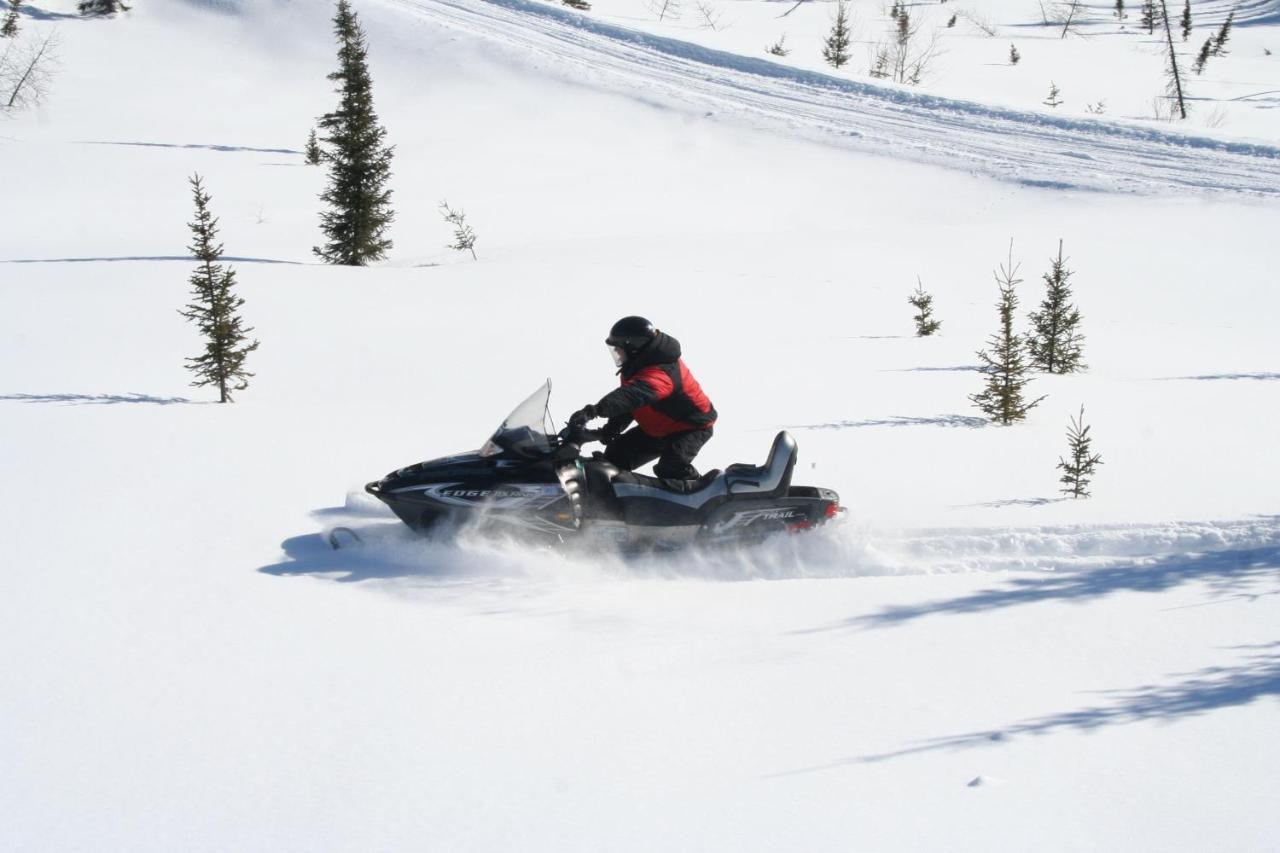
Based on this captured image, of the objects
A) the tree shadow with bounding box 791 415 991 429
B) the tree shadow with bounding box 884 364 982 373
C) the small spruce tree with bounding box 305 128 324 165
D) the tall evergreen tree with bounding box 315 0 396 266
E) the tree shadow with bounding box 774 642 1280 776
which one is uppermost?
the small spruce tree with bounding box 305 128 324 165

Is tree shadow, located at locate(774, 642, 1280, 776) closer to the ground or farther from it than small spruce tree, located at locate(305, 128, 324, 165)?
closer to the ground

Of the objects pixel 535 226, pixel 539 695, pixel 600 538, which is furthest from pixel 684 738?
pixel 535 226

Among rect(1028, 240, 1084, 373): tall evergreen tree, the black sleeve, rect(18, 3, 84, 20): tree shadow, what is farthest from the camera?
rect(18, 3, 84, 20): tree shadow

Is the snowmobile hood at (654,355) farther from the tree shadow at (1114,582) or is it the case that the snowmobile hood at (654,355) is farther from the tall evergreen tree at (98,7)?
the tall evergreen tree at (98,7)

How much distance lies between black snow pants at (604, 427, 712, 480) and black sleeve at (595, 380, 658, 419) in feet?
1.71

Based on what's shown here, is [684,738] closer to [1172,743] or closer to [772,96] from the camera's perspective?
[1172,743]

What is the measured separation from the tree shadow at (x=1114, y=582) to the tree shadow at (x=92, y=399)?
288 inches

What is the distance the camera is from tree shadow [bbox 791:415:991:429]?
947 centimetres

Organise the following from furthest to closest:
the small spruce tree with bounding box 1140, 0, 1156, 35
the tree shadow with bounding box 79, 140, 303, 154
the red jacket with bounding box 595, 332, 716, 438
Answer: the small spruce tree with bounding box 1140, 0, 1156, 35 < the tree shadow with bounding box 79, 140, 303, 154 < the red jacket with bounding box 595, 332, 716, 438

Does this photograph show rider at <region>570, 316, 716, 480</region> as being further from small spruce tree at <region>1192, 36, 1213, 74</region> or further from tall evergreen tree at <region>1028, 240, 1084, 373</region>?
small spruce tree at <region>1192, 36, 1213, 74</region>

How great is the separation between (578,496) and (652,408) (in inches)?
31.0

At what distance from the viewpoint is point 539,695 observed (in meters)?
4.33

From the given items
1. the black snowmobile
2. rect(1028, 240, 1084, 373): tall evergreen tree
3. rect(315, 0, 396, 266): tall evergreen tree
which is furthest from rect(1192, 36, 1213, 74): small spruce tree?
the black snowmobile

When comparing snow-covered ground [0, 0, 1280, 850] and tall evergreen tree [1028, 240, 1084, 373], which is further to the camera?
tall evergreen tree [1028, 240, 1084, 373]
